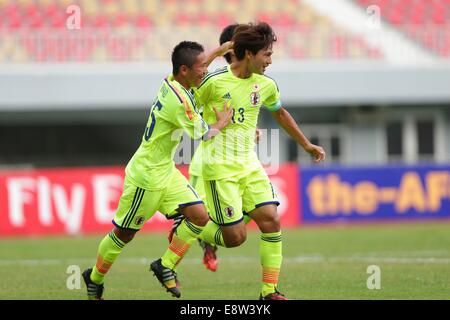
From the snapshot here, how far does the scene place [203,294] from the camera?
8648 millimetres

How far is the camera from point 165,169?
8.12 meters

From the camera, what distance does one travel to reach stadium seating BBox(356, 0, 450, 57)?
2297cm

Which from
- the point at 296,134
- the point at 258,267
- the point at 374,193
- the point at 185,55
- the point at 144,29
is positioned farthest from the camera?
the point at 144,29

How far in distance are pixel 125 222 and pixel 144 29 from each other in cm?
1466

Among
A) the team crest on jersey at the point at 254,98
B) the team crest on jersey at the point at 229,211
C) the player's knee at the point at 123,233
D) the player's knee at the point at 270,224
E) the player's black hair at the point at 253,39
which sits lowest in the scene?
the player's knee at the point at 123,233

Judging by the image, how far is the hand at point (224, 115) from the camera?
7836 mm

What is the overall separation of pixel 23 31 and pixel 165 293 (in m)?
14.4

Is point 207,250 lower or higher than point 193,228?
lower

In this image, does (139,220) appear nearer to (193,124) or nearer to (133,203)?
(133,203)

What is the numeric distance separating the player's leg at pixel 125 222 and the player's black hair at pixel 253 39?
5.06ft

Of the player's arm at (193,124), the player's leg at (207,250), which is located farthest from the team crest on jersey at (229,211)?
the player's leg at (207,250)

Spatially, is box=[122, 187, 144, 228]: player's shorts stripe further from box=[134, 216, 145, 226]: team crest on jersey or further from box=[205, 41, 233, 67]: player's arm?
box=[205, 41, 233, 67]: player's arm

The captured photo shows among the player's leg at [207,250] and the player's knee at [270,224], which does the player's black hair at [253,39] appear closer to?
the player's knee at [270,224]

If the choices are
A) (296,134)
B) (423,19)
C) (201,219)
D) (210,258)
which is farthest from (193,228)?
(423,19)
